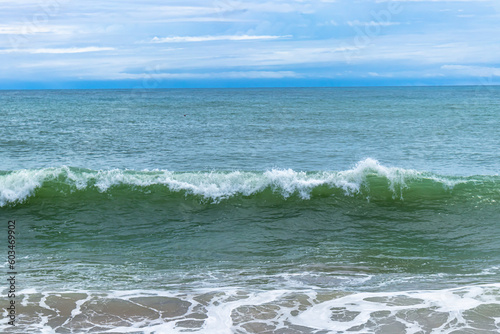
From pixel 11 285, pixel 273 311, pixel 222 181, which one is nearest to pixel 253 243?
pixel 273 311

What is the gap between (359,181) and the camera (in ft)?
57.2

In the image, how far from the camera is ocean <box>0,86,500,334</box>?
8.66 metres

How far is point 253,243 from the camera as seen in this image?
13.3 metres

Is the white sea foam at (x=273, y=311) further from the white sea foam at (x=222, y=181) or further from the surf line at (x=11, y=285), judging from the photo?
the white sea foam at (x=222, y=181)

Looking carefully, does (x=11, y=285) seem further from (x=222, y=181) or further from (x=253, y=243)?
(x=222, y=181)

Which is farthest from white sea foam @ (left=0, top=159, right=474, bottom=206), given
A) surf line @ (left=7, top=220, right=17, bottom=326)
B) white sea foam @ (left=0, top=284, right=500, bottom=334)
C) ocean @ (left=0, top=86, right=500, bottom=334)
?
white sea foam @ (left=0, top=284, right=500, bottom=334)

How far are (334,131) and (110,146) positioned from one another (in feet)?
49.9

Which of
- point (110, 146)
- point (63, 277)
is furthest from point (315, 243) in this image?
point (110, 146)

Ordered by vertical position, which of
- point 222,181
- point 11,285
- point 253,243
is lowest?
point 253,243

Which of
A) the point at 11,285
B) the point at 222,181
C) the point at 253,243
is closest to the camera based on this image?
the point at 11,285

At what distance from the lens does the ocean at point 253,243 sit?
341 inches

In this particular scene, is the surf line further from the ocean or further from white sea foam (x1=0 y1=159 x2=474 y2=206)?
white sea foam (x1=0 y1=159 x2=474 y2=206)

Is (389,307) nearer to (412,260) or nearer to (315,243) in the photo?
(412,260)

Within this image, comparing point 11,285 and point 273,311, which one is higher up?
point 11,285
